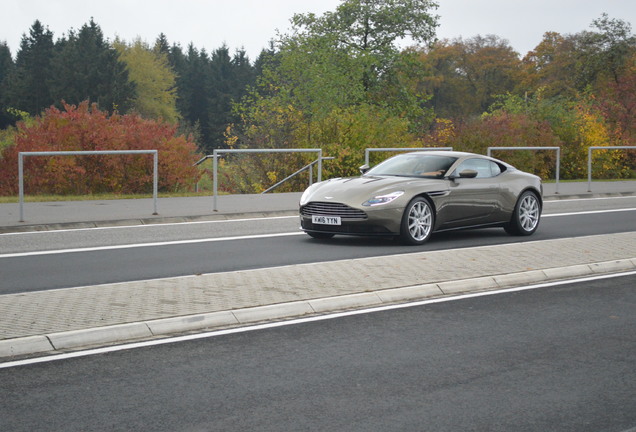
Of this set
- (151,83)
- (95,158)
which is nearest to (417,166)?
(95,158)

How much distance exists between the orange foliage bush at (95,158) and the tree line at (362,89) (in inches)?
62.4

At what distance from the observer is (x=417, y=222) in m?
13.2

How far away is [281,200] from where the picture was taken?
2022 centimetres

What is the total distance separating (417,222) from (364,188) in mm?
947

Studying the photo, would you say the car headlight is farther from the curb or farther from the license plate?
the curb

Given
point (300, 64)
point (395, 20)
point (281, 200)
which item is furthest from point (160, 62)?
point (281, 200)

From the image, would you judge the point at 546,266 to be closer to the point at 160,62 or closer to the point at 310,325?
the point at 310,325

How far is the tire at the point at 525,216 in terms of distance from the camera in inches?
572

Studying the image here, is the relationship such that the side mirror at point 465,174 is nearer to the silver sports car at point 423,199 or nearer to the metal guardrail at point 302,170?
the silver sports car at point 423,199

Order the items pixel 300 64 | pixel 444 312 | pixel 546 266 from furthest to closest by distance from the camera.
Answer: pixel 300 64
pixel 546 266
pixel 444 312

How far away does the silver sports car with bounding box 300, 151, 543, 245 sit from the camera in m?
12.9

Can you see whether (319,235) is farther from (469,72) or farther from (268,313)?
(469,72)

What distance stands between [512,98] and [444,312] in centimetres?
2993

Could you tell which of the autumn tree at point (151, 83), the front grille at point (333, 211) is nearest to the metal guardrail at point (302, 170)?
the front grille at point (333, 211)
